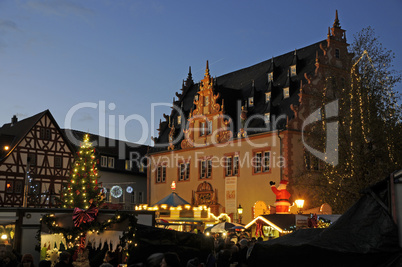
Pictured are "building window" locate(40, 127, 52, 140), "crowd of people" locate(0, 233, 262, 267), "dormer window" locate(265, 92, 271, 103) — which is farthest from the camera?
"building window" locate(40, 127, 52, 140)

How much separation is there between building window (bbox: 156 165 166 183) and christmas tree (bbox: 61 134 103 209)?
16.4 meters

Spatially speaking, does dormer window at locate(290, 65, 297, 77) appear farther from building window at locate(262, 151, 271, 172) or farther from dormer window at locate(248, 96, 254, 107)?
building window at locate(262, 151, 271, 172)

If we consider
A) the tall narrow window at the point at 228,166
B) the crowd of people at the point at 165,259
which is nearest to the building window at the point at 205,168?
the tall narrow window at the point at 228,166

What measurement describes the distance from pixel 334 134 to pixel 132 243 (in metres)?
19.5

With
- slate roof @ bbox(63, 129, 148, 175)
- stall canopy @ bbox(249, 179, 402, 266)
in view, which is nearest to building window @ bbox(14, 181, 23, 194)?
slate roof @ bbox(63, 129, 148, 175)

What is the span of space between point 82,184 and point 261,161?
41.7 ft

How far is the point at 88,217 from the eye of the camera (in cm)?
1396

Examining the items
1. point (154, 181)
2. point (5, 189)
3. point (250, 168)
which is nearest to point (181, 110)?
point (154, 181)

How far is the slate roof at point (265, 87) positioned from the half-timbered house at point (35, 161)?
9085 mm

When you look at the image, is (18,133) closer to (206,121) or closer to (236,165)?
(206,121)

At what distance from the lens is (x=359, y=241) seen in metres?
6.98

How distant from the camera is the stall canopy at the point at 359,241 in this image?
679 cm

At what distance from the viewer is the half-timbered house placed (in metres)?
43.8

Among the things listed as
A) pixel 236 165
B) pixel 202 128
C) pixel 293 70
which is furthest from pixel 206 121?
pixel 293 70
